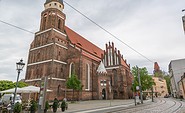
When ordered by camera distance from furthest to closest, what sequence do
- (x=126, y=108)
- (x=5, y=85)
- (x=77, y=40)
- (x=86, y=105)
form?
(x=77, y=40) → (x=5, y=85) → (x=86, y=105) → (x=126, y=108)

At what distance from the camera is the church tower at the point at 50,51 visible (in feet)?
95.9

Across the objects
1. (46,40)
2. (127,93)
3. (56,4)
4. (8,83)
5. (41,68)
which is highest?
(56,4)

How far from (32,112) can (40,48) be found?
926 inches

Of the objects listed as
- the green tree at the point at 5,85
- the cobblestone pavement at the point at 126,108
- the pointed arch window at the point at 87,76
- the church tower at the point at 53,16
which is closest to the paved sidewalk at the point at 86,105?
the cobblestone pavement at the point at 126,108

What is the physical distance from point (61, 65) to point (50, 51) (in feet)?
12.9

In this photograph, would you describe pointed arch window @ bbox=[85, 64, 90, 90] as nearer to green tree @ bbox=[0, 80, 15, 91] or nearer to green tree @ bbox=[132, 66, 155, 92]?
green tree @ bbox=[132, 66, 155, 92]

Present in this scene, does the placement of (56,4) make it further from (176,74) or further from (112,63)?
(176,74)

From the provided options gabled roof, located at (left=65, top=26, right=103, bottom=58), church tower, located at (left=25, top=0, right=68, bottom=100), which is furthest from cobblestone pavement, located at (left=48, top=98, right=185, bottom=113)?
gabled roof, located at (left=65, top=26, right=103, bottom=58)

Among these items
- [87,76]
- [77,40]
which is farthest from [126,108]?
[77,40]

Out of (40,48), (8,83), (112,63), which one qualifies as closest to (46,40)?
(40,48)

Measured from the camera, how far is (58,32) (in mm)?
33844

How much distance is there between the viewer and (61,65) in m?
31.6

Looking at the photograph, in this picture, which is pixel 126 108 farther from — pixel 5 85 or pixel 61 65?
pixel 5 85

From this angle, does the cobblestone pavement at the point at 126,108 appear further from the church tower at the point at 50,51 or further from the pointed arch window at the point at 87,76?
the pointed arch window at the point at 87,76
